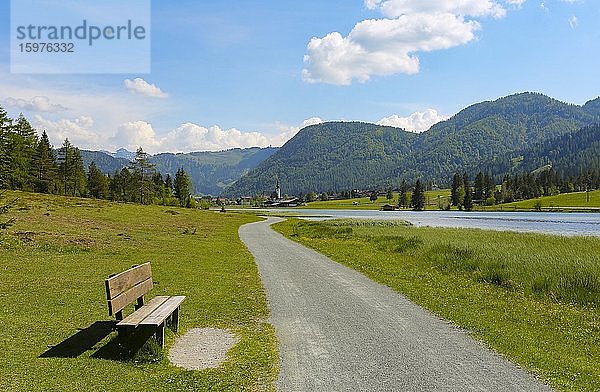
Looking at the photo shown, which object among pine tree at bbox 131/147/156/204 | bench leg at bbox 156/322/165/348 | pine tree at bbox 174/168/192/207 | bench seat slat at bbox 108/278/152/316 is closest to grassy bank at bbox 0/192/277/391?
bench leg at bbox 156/322/165/348

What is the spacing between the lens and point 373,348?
29.8 feet

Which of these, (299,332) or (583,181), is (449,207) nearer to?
(583,181)

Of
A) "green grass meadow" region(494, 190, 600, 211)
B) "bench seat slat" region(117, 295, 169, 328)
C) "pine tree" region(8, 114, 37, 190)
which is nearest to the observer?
"bench seat slat" region(117, 295, 169, 328)

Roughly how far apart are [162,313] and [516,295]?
413 inches

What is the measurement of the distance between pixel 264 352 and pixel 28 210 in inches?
1642

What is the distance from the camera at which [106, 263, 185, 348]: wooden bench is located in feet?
27.1

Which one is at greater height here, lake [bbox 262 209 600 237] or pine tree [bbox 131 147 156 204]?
pine tree [bbox 131 147 156 204]

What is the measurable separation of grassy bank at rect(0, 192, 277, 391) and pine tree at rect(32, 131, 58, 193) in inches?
2336

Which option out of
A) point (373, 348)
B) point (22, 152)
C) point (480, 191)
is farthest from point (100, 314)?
point (480, 191)

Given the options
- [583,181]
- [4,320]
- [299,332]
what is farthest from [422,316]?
[583,181]

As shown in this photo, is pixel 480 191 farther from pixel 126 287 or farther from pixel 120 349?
pixel 120 349

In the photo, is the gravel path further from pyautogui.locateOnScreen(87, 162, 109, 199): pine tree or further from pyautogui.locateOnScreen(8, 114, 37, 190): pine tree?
pyautogui.locateOnScreen(87, 162, 109, 199): pine tree

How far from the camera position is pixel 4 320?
33.2ft

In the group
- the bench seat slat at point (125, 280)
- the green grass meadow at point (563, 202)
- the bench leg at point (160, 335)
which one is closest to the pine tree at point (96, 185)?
the bench seat slat at point (125, 280)
